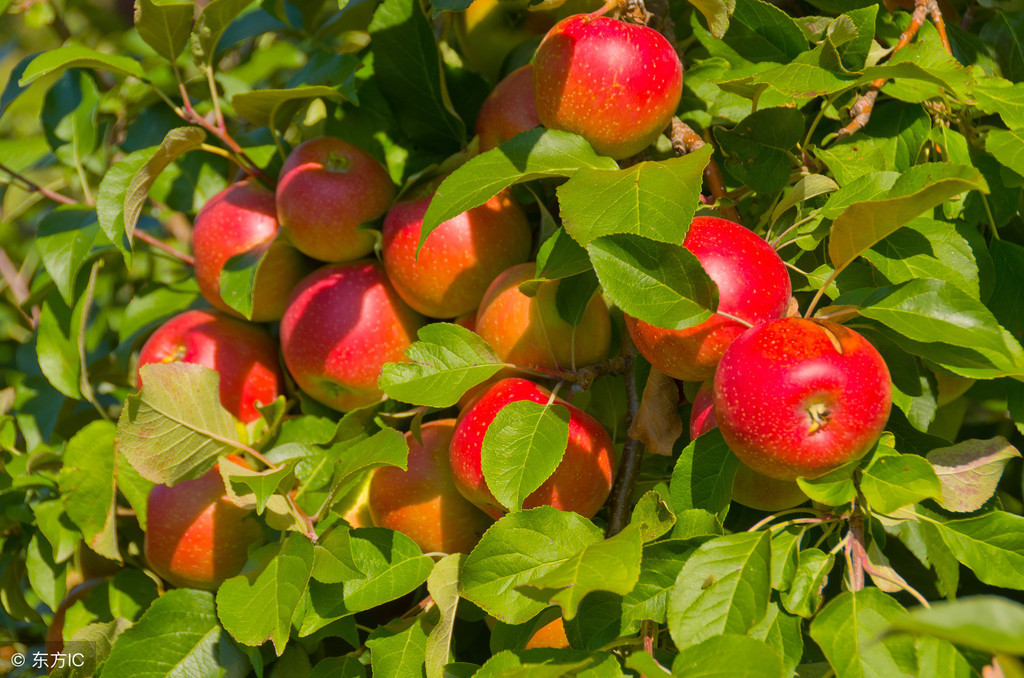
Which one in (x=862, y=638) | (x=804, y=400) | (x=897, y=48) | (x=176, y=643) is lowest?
(x=176, y=643)

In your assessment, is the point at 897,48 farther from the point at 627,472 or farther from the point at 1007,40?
the point at 627,472

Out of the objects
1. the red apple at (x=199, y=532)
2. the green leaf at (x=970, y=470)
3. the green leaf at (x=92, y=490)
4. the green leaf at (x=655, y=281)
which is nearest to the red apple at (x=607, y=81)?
the green leaf at (x=655, y=281)

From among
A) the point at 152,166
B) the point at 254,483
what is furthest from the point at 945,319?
the point at 152,166

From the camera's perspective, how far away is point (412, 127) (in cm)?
105

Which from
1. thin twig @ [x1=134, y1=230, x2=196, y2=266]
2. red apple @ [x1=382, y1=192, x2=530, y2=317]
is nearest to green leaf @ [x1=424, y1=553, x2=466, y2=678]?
red apple @ [x1=382, y1=192, x2=530, y2=317]

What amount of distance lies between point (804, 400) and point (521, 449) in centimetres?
25

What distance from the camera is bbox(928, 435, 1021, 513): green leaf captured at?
0.68 metres

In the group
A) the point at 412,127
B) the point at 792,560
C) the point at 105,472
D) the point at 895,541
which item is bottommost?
the point at 895,541

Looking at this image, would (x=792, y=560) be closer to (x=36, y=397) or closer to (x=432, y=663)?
(x=432, y=663)

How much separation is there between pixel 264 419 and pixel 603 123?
24.7 inches

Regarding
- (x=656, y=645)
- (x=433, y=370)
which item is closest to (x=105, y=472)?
(x=433, y=370)

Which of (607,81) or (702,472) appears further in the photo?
(607,81)

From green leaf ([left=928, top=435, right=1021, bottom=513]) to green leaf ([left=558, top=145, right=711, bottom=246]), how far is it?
0.32 meters

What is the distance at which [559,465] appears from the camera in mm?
777
